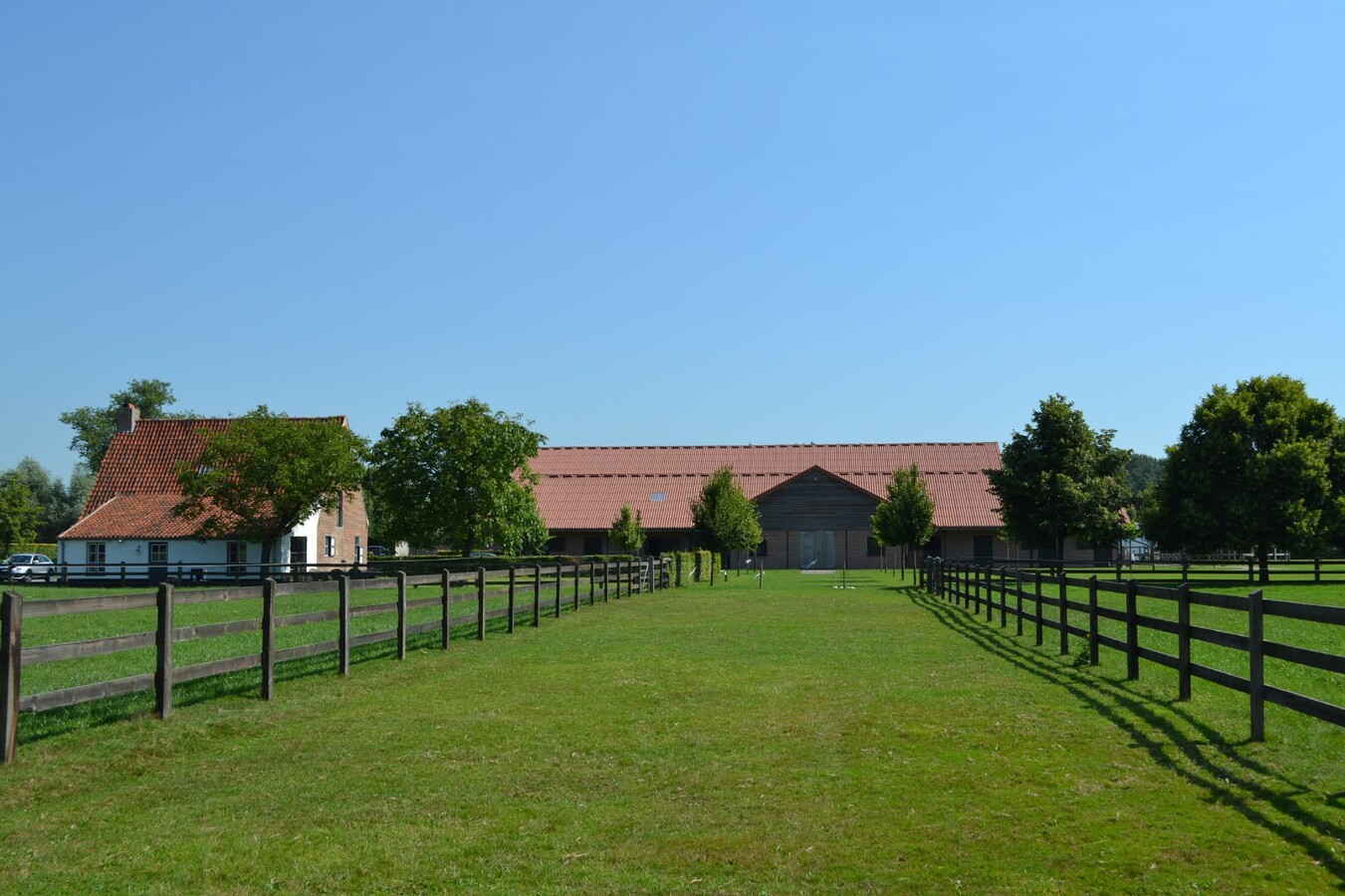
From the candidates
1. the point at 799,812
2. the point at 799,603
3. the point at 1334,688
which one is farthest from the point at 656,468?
the point at 799,812

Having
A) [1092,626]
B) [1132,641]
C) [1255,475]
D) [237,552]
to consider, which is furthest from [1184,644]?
[237,552]

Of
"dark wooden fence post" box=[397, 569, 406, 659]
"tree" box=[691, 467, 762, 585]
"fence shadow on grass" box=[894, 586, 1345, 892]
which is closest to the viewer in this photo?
"fence shadow on grass" box=[894, 586, 1345, 892]

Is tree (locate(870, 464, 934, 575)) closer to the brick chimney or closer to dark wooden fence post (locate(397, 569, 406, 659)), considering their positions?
dark wooden fence post (locate(397, 569, 406, 659))

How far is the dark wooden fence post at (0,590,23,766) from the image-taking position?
9055 millimetres

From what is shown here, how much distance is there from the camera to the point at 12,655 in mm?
9078

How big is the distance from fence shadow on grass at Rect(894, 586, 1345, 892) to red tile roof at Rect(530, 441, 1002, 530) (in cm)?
6305

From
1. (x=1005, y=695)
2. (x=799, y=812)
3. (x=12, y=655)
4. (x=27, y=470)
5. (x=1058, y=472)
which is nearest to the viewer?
(x=799, y=812)

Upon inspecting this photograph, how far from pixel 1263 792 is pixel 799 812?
10.4 ft

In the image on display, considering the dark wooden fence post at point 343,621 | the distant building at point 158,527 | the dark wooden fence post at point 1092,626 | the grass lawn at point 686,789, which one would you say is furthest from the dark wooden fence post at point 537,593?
the distant building at point 158,527

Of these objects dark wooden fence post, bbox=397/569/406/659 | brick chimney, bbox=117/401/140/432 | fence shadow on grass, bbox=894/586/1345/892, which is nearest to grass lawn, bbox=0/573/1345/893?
fence shadow on grass, bbox=894/586/1345/892

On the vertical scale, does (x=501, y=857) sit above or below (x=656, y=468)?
below

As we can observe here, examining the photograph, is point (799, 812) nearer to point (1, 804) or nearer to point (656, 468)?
point (1, 804)

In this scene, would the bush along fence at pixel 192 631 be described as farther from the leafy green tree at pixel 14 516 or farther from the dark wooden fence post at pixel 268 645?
the leafy green tree at pixel 14 516

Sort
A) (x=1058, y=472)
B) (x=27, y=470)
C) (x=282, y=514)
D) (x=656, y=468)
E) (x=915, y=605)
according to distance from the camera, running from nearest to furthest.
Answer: (x=915, y=605), (x=1058, y=472), (x=282, y=514), (x=656, y=468), (x=27, y=470)
